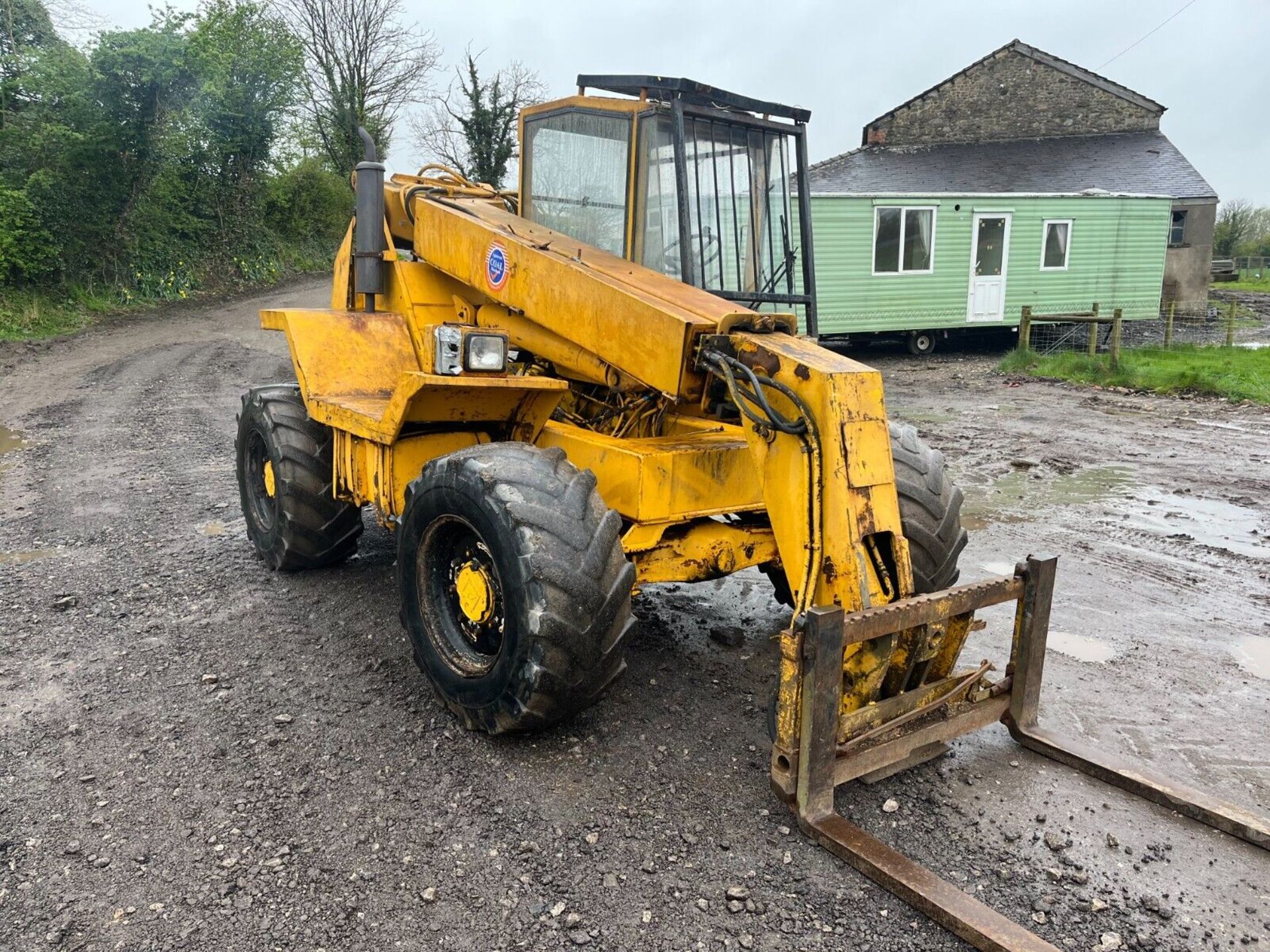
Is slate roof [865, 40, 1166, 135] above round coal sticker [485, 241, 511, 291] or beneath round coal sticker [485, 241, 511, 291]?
above

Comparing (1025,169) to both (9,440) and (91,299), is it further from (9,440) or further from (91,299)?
Answer: (9,440)

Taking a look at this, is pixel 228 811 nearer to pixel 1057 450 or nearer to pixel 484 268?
pixel 484 268

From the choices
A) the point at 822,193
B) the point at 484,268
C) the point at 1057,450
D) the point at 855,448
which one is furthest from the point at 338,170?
the point at 855,448

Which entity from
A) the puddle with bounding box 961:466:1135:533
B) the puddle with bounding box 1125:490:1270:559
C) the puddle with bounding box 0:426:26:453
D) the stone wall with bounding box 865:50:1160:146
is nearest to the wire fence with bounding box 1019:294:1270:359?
the stone wall with bounding box 865:50:1160:146

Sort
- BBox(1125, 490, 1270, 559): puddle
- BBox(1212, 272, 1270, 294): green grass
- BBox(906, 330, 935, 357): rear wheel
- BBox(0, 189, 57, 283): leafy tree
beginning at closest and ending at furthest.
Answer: BBox(1125, 490, 1270, 559): puddle, BBox(0, 189, 57, 283): leafy tree, BBox(906, 330, 935, 357): rear wheel, BBox(1212, 272, 1270, 294): green grass

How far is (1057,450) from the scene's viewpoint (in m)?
10.0

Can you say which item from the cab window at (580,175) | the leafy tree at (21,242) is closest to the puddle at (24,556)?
the cab window at (580,175)

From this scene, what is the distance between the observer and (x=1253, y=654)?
15.7ft

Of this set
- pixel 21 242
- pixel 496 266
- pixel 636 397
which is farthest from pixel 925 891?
pixel 21 242

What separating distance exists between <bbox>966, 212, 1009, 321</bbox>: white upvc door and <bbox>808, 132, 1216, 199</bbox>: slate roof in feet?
2.77

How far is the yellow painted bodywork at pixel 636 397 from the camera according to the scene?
3.23 meters

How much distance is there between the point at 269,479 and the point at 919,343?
16584mm

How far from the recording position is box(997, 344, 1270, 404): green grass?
13.5 meters

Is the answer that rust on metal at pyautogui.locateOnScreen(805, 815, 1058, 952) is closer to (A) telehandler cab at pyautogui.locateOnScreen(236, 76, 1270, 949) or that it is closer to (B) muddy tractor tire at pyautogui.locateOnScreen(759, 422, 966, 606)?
(A) telehandler cab at pyautogui.locateOnScreen(236, 76, 1270, 949)
